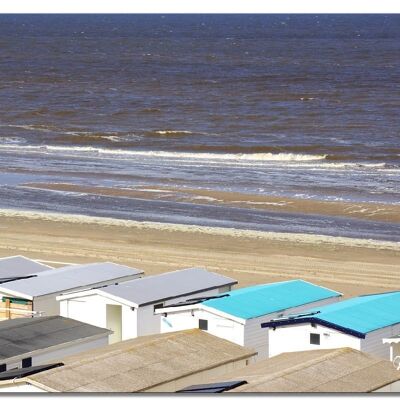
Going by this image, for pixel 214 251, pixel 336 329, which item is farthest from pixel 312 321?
pixel 214 251

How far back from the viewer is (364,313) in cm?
2439

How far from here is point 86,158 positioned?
65.2m

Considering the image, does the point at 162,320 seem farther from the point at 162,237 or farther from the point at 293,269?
the point at 162,237

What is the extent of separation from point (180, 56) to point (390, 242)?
420ft

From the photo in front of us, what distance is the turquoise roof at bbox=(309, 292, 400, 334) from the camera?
2339 cm

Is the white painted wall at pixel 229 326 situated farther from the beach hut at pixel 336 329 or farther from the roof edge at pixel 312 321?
the roof edge at pixel 312 321

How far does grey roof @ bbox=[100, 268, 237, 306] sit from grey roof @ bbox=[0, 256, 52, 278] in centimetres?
344

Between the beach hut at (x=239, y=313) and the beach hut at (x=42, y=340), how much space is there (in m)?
1.79

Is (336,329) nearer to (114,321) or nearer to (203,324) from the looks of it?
(203,324)

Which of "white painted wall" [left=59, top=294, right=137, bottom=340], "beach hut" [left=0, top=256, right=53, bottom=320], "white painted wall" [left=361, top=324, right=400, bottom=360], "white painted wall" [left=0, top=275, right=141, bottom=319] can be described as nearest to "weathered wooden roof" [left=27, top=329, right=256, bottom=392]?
"white painted wall" [left=59, top=294, right=137, bottom=340]

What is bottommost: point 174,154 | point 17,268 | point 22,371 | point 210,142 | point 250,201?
point 22,371

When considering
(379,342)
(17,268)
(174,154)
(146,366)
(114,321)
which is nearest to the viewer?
(146,366)

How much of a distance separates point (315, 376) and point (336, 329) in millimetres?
3679

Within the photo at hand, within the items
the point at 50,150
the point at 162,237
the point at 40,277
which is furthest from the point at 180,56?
the point at 40,277
